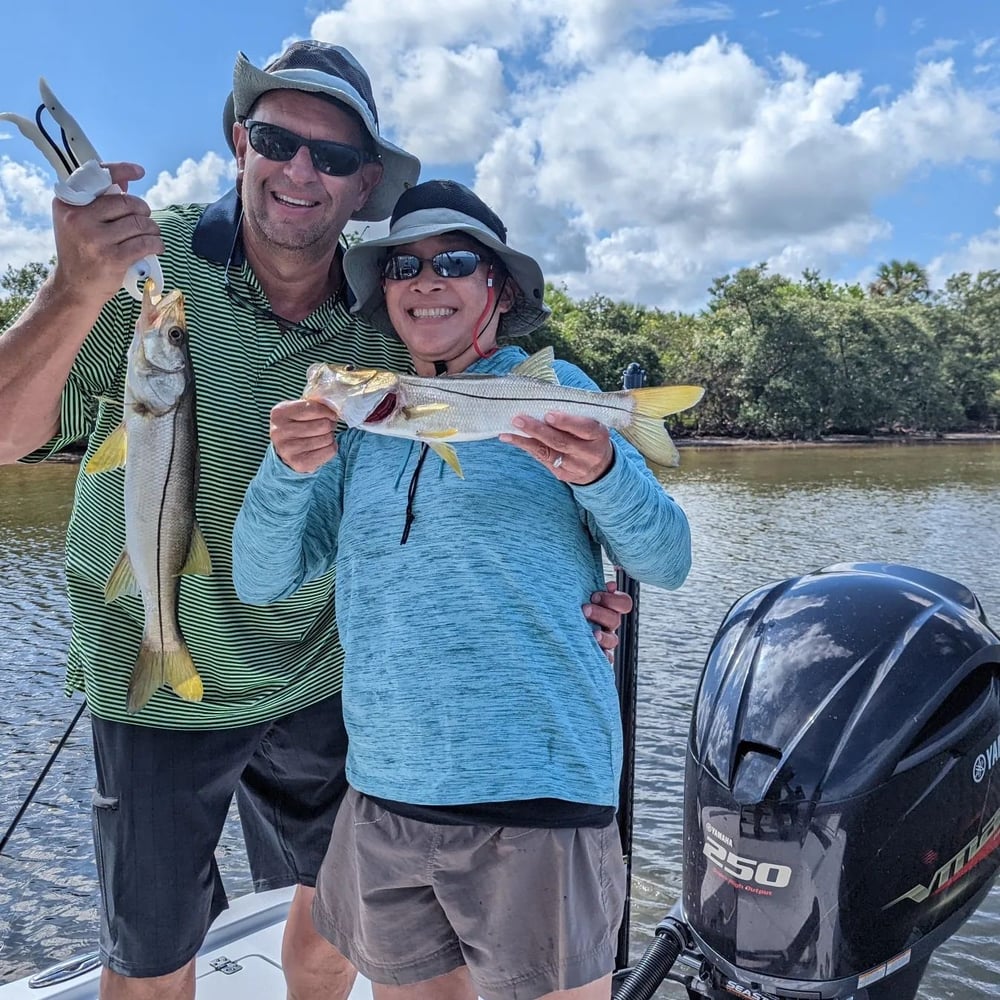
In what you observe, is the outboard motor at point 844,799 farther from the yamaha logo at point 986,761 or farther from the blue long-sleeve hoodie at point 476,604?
the blue long-sleeve hoodie at point 476,604

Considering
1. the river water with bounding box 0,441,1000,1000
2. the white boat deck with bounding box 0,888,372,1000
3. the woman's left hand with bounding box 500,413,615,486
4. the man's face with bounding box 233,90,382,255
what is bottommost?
the river water with bounding box 0,441,1000,1000

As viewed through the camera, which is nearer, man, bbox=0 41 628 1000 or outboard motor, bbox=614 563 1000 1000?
outboard motor, bbox=614 563 1000 1000

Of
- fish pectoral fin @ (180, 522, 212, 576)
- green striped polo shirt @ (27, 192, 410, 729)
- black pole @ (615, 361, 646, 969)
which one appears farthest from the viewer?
black pole @ (615, 361, 646, 969)

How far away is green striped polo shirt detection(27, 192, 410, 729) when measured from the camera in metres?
2.57

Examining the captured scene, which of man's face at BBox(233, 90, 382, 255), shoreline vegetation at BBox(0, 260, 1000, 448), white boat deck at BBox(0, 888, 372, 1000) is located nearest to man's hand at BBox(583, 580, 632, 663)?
man's face at BBox(233, 90, 382, 255)

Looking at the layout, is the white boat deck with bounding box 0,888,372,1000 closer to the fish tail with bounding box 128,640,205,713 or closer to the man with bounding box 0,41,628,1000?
the man with bounding box 0,41,628,1000

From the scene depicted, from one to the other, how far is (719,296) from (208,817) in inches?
2110

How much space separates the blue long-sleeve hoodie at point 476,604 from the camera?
2076 millimetres

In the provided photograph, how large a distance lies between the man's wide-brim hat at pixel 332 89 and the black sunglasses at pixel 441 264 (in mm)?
558

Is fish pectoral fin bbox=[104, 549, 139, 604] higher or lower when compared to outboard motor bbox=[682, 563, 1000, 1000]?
higher

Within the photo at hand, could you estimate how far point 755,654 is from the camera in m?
2.89

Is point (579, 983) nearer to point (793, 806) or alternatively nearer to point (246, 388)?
point (793, 806)

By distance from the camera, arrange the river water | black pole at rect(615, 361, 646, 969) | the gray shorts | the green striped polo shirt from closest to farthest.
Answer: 1. the gray shorts
2. the green striped polo shirt
3. black pole at rect(615, 361, 646, 969)
4. the river water

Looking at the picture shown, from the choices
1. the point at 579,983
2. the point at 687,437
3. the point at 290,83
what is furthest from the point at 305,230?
A: the point at 687,437
